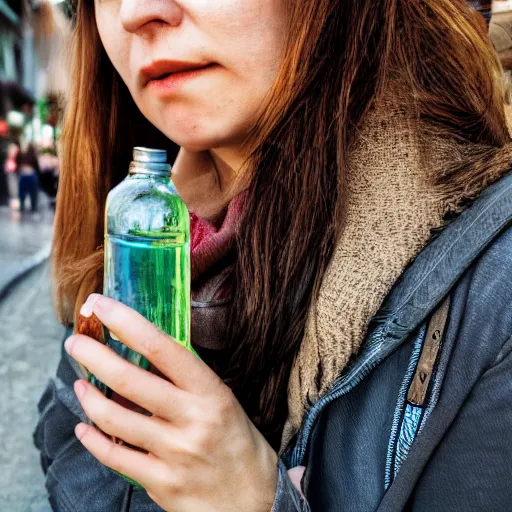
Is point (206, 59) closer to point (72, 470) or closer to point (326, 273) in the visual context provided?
point (326, 273)

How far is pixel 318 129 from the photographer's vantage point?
1051mm

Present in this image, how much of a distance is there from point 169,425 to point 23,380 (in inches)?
126

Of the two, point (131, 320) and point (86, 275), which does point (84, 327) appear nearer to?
Answer: point (131, 320)

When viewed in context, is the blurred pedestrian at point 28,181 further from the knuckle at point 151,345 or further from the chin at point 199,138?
the knuckle at point 151,345

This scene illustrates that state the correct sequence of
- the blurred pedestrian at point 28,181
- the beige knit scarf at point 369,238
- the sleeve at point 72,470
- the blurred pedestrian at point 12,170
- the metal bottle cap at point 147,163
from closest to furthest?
the metal bottle cap at point 147,163 → the beige knit scarf at point 369,238 → the sleeve at point 72,470 → the blurred pedestrian at point 28,181 → the blurred pedestrian at point 12,170

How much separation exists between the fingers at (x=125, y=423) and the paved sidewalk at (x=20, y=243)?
335 cm

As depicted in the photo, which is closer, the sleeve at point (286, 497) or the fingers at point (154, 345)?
the fingers at point (154, 345)

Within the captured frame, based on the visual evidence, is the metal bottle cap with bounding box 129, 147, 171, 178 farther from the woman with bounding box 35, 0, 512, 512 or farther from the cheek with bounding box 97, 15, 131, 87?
the cheek with bounding box 97, 15, 131, 87

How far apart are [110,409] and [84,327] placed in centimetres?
13

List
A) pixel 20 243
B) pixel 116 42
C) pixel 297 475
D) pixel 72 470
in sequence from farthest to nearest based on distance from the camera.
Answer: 1. pixel 20 243
2. pixel 72 470
3. pixel 116 42
4. pixel 297 475

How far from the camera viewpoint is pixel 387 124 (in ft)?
3.48

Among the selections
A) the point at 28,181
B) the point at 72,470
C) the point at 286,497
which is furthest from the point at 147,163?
the point at 28,181

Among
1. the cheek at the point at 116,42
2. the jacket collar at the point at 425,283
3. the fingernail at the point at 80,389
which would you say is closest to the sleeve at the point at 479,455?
the jacket collar at the point at 425,283

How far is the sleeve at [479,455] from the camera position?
2.47ft
